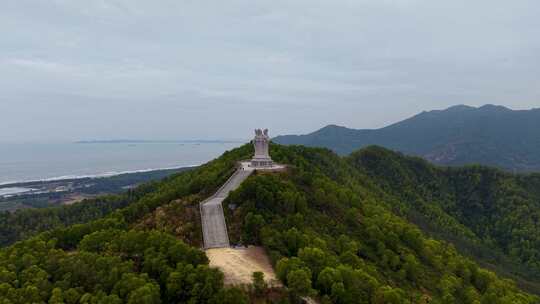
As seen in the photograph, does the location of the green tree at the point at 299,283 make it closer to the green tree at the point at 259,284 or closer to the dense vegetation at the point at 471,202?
the green tree at the point at 259,284

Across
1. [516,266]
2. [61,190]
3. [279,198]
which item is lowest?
[516,266]

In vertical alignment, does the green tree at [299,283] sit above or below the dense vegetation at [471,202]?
above

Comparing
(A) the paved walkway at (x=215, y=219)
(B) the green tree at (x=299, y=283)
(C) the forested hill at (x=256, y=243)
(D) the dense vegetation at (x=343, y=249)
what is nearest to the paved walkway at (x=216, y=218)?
(A) the paved walkway at (x=215, y=219)

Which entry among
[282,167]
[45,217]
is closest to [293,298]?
[282,167]

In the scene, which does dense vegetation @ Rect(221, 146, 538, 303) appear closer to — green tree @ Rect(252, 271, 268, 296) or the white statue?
green tree @ Rect(252, 271, 268, 296)

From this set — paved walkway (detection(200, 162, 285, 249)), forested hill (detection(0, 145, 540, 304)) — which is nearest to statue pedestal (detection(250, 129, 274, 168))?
forested hill (detection(0, 145, 540, 304))

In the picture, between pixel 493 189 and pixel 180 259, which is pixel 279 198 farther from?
pixel 493 189
